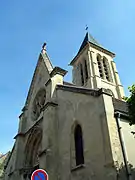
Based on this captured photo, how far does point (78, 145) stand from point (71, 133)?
30.5 inches

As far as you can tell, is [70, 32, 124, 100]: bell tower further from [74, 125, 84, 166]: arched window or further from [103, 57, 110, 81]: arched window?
[74, 125, 84, 166]: arched window

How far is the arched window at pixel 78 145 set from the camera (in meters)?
9.74

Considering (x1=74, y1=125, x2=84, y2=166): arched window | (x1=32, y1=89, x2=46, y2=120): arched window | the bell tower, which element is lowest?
(x1=74, y1=125, x2=84, y2=166): arched window

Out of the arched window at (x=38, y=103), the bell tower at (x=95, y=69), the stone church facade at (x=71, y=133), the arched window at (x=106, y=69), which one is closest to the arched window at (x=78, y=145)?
the stone church facade at (x=71, y=133)

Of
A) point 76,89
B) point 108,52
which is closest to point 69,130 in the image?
point 76,89

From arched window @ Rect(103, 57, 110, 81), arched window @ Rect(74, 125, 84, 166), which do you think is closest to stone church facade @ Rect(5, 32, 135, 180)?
arched window @ Rect(74, 125, 84, 166)

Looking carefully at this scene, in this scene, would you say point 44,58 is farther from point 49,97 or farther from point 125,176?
point 125,176

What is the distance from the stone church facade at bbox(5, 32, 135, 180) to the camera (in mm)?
8172

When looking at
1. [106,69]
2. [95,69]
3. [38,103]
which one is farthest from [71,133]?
[106,69]

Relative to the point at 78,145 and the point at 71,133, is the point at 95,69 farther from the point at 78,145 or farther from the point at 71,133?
the point at 78,145

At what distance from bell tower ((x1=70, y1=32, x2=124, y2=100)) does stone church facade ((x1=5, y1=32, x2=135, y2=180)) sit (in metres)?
11.9

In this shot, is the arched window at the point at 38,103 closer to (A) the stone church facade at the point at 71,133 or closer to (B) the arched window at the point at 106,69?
(A) the stone church facade at the point at 71,133

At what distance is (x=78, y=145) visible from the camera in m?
10.2

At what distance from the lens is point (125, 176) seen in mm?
7492
